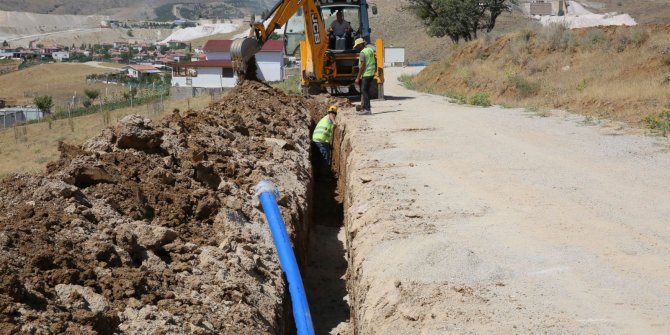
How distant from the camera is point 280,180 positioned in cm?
984

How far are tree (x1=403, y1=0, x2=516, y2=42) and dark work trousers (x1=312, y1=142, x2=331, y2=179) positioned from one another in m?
36.4

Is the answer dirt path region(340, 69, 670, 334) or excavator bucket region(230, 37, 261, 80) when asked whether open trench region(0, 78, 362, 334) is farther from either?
excavator bucket region(230, 37, 261, 80)

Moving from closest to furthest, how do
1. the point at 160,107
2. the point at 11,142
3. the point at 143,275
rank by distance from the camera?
the point at 143,275 < the point at 11,142 < the point at 160,107

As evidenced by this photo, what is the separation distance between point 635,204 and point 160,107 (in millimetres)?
33489

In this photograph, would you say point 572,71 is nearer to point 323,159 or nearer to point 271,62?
point 323,159

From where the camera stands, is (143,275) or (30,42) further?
(30,42)

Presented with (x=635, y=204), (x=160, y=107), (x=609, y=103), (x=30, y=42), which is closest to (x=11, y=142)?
(x=160, y=107)

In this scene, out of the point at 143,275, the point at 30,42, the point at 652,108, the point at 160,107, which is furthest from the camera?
the point at 30,42

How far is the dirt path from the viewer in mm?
5371

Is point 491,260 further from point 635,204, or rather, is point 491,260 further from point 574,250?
point 635,204

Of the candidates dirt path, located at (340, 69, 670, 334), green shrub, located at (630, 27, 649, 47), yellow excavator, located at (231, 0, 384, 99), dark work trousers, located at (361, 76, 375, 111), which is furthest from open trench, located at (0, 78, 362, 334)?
green shrub, located at (630, 27, 649, 47)

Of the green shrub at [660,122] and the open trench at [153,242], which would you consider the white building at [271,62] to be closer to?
the green shrub at [660,122]

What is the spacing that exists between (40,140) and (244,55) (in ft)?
60.9

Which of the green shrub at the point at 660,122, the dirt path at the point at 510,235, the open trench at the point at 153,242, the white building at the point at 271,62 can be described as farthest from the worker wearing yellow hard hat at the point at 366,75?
the white building at the point at 271,62
